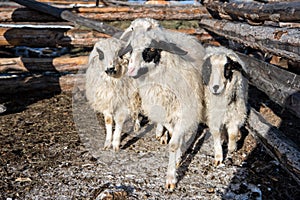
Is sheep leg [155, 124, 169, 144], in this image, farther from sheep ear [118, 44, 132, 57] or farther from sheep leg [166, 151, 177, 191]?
sheep ear [118, 44, 132, 57]

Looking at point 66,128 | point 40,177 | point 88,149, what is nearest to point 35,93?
point 66,128

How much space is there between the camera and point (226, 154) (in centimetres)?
449

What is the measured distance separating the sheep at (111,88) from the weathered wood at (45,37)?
2.34 metres

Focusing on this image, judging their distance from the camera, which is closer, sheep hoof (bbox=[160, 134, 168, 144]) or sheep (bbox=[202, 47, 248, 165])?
sheep (bbox=[202, 47, 248, 165])

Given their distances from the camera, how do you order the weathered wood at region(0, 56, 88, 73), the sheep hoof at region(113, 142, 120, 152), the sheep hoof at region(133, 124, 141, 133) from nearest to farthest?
1. the sheep hoof at region(113, 142, 120, 152)
2. the sheep hoof at region(133, 124, 141, 133)
3. the weathered wood at region(0, 56, 88, 73)

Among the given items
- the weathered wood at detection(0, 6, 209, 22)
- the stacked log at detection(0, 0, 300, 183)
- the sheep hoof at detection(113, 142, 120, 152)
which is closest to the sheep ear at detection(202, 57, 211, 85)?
the stacked log at detection(0, 0, 300, 183)

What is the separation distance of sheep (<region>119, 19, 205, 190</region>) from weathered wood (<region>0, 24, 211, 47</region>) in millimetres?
3114

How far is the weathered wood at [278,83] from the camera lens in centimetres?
383

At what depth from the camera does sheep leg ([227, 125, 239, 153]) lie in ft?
14.4

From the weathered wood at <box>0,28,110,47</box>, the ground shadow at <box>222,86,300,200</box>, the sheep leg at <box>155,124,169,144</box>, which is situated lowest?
the sheep leg at <box>155,124,169,144</box>

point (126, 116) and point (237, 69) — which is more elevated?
point (237, 69)

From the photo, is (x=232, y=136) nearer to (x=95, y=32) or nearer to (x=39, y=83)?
(x=95, y=32)

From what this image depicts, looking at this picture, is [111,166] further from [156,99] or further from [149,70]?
[149,70]

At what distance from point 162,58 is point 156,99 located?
17.3 inches
